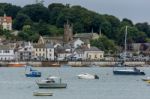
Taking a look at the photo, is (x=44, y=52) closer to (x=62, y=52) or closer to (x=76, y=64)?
(x=62, y=52)

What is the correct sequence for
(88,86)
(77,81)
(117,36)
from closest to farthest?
1. (88,86)
2. (77,81)
3. (117,36)

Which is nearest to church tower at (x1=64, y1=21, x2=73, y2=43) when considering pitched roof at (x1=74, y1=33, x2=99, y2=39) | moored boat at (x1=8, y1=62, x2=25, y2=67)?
pitched roof at (x1=74, y1=33, x2=99, y2=39)

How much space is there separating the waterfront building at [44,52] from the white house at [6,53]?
4.43m

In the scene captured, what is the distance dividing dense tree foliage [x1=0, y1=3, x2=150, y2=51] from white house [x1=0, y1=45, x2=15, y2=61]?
18480 millimetres

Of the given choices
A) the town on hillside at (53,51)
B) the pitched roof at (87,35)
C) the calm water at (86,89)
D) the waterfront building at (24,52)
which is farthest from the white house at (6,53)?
the calm water at (86,89)

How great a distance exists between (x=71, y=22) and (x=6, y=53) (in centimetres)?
3448

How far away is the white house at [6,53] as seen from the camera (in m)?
144

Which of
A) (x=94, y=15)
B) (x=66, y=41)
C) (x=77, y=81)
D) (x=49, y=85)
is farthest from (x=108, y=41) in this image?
(x=49, y=85)

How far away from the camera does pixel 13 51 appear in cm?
14550

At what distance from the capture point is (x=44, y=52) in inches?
5876

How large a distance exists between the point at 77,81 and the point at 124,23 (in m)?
98.6

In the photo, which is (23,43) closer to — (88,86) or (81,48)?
(81,48)

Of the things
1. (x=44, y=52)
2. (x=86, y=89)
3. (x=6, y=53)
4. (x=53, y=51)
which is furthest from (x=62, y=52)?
(x=86, y=89)

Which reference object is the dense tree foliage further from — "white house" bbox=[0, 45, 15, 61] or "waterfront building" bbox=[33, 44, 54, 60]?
"white house" bbox=[0, 45, 15, 61]
